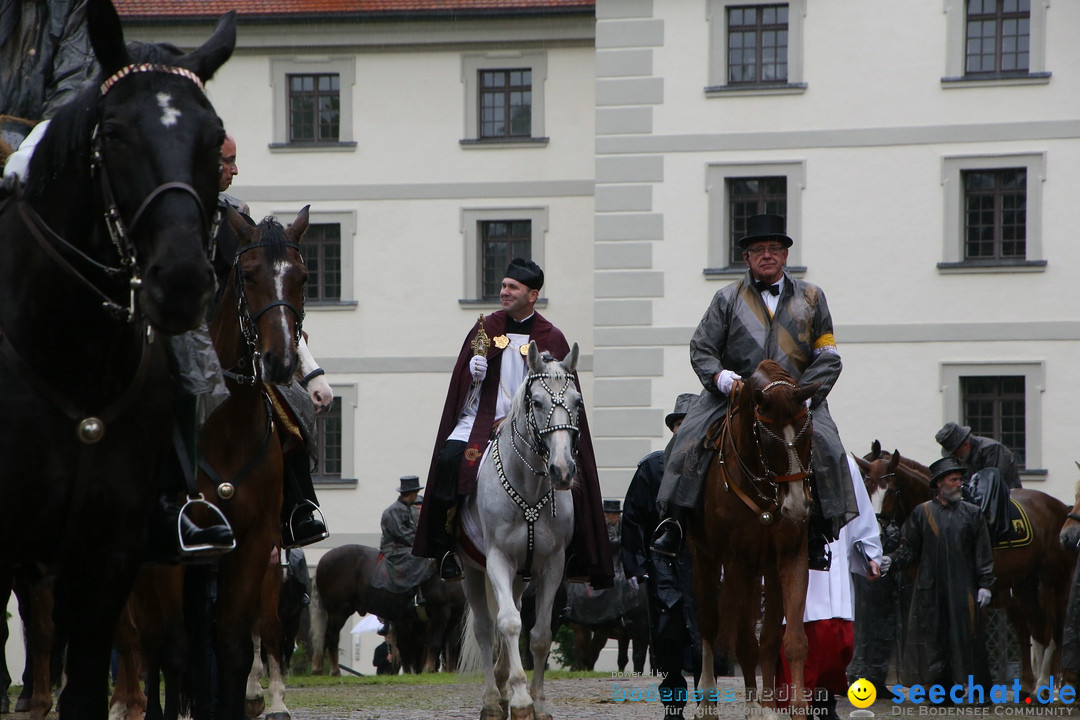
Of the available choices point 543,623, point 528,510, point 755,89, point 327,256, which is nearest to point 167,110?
point 528,510

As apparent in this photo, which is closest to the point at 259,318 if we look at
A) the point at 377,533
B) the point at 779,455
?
the point at 779,455

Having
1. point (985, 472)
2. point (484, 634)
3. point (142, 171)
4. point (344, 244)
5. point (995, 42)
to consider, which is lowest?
point (484, 634)

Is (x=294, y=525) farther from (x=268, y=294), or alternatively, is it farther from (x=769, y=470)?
(x=769, y=470)

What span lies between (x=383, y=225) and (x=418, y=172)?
1.44 metres

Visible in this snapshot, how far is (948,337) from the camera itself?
30250 millimetres

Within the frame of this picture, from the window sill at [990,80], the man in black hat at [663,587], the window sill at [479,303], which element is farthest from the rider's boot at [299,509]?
the window sill at [479,303]

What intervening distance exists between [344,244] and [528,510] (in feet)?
85.5

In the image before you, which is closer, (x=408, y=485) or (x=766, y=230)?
(x=766, y=230)

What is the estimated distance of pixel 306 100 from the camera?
1439 inches

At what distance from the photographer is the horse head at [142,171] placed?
164 inches

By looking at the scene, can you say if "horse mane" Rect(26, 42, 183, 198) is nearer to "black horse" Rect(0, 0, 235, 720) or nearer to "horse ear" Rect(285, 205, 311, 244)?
"black horse" Rect(0, 0, 235, 720)

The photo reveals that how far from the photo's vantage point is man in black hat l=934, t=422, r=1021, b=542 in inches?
691

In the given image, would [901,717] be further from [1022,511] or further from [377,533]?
[377,533]

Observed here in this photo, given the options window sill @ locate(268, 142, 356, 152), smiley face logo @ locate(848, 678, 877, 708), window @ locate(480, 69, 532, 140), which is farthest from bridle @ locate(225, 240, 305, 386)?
window sill @ locate(268, 142, 356, 152)
